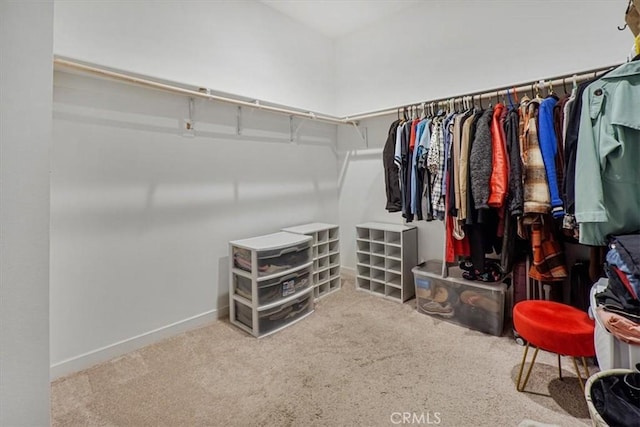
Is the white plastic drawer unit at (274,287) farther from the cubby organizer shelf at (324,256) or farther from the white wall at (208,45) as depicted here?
the white wall at (208,45)

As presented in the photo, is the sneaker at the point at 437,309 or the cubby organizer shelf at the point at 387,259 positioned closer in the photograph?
the sneaker at the point at 437,309

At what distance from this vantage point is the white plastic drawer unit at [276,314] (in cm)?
236

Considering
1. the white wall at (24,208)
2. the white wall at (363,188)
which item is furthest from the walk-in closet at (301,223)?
the white wall at (363,188)

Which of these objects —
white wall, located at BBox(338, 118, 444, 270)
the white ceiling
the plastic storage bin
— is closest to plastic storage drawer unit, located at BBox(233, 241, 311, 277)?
white wall, located at BBox(338, 118, 444, 270)

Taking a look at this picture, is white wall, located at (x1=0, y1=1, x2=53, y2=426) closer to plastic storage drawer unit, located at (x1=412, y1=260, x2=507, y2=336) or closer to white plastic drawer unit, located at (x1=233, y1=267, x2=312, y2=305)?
white plastic drawer unit, located at (x1=233, y1=267, x2=312, y2=305)

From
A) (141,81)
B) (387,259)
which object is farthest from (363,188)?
(141,81)

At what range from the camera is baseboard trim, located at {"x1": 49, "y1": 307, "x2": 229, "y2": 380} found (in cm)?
186

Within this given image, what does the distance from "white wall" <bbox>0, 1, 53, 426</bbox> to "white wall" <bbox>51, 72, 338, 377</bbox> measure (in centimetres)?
122

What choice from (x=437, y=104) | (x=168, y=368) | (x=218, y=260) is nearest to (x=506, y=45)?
(x=437, y=104)

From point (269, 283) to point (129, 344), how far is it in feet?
3.38

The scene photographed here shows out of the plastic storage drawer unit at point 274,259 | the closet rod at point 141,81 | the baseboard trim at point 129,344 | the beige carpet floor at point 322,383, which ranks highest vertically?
the closet rod at point 141,81

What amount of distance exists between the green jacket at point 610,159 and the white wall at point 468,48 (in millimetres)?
995

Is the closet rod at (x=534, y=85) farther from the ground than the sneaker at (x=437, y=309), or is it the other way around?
the closet rod at (x=534, y=85)

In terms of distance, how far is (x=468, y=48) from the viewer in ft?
8.71
